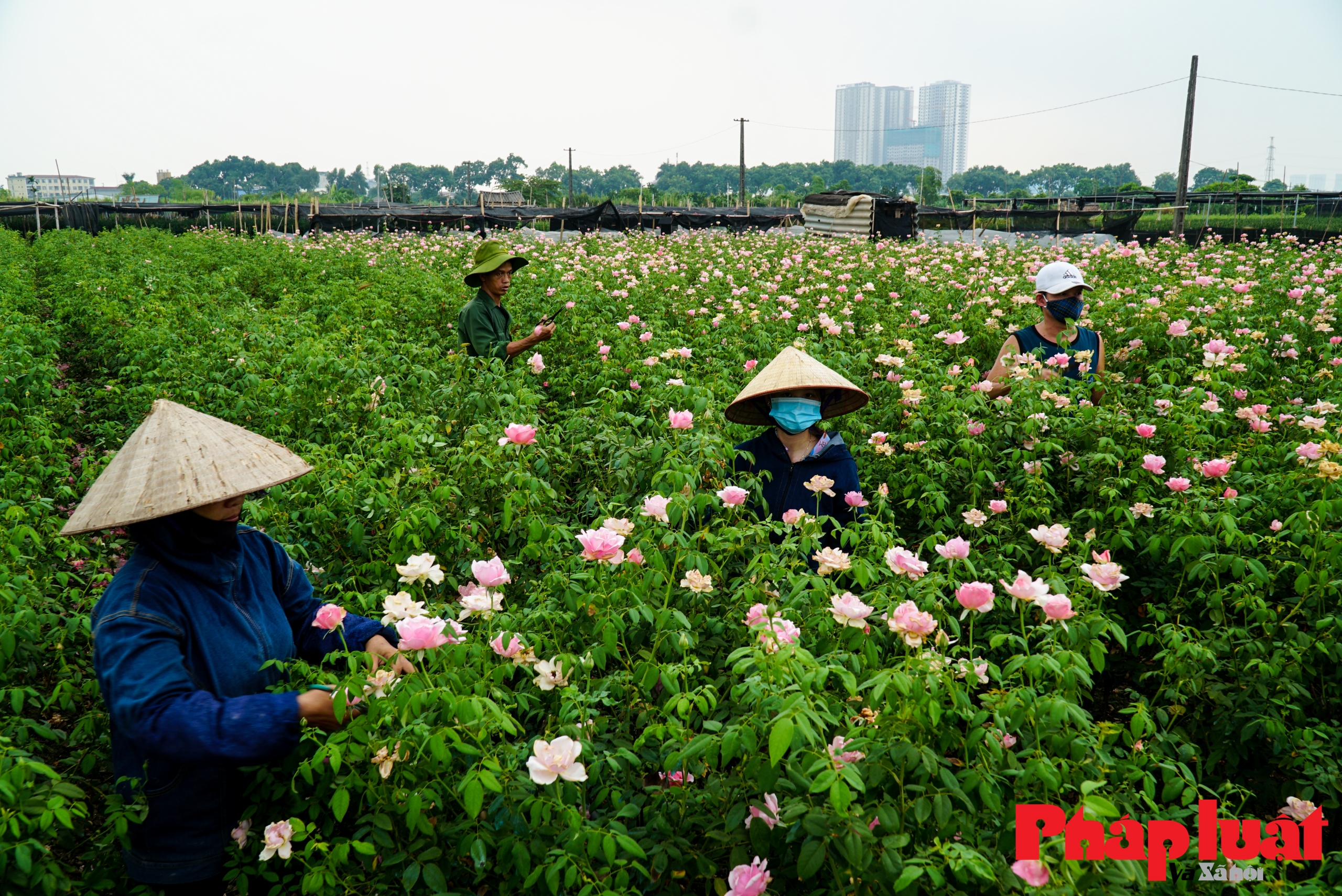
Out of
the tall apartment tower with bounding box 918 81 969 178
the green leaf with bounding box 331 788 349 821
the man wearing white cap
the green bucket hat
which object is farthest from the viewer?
the tall apartment tower with bounding box 918 81 969 178

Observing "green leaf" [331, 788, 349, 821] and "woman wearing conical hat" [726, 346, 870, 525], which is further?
"woman wearing conical hat" [726, 346, 870, 525]

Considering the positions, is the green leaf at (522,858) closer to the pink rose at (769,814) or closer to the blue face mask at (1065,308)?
the pink rose at (769,814)

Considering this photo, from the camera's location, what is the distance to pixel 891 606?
1.91m

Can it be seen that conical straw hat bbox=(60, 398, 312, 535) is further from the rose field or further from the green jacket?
the green jacket

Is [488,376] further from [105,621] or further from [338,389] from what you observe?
[105,621]

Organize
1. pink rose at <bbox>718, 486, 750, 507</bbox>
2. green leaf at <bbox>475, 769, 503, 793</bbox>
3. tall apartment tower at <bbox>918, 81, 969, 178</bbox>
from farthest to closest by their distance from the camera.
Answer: tall apartment tower at <bbox>918, 81, 969, 178</bbox>
pink rose at <bbox>718, 486, 750, 507</bbox>
green leaf at <bbox>475, 769, 503, 793</bbox>

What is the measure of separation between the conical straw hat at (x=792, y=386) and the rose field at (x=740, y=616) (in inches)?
6.9

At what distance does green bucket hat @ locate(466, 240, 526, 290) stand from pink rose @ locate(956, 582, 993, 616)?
415cm

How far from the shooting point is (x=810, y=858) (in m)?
1.34

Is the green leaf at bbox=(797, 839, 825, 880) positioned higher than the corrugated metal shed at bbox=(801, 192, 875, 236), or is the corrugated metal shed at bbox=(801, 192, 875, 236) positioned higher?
the corrugated metal shed at bbox=(801, 192, 875, 236)

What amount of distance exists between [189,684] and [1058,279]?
14.9 feet

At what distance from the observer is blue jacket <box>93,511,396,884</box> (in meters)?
1.65

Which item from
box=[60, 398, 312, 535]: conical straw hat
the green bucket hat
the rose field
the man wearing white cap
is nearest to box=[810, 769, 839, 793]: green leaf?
the rose field

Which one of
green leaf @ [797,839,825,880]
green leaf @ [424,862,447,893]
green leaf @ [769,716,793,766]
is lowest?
green leaf @ [424,862,447,893]
